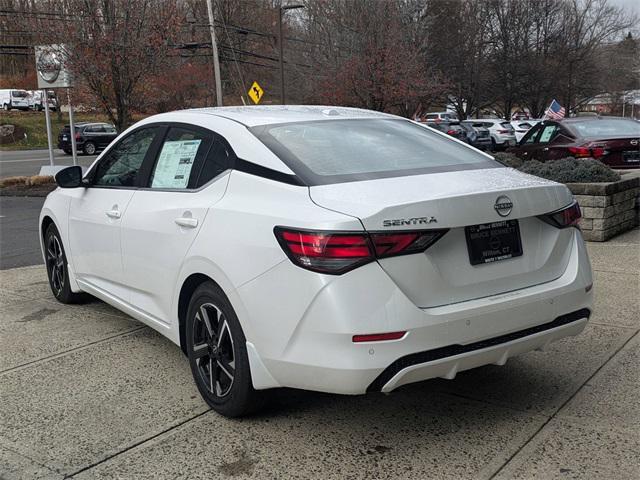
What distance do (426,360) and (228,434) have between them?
3.61 ft

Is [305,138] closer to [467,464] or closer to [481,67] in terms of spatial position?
[467,464]

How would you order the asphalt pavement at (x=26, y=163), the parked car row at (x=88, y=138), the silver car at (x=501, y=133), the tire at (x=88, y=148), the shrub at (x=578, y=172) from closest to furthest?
the shrub at (x=578, y=172) < the asphalt pavement at (x=26, y=163) < the silver car at (x=501, y=133) < the parked car row at (x=88, y=138) < the tire at (x=88, y=148)

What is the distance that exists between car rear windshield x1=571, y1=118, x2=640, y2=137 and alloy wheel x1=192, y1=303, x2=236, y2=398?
329 inches

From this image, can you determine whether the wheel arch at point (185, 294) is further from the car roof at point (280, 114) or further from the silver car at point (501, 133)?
the silver car at point (501, 133)

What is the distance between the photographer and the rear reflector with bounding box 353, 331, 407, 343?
2723 millimetres

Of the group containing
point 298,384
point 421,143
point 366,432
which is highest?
point 421,143

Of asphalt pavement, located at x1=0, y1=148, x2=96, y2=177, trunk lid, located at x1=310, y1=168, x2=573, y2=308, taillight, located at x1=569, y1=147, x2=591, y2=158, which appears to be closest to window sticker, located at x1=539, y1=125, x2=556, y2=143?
taillight, located at x1=569, y1=147, x2=591, y2=158

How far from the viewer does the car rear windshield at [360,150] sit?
10.6 feet

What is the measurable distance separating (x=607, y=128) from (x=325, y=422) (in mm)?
8840

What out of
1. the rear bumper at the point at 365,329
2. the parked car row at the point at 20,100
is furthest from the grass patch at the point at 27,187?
the parked car row at the point at 20,100

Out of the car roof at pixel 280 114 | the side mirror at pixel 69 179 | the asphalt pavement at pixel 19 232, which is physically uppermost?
the car roof at pixel 280 114

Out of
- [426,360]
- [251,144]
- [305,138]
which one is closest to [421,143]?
[305,138]

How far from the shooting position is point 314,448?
313 cm

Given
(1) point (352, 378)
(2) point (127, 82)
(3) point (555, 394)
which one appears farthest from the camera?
(2) point (127, 82)
